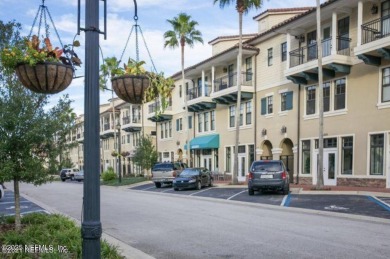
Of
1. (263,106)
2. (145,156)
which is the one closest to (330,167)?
(263,106)

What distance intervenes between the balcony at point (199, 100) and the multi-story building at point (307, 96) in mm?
97

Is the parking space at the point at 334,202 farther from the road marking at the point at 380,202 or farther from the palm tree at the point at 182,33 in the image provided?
the palm tree at the point at 182,33

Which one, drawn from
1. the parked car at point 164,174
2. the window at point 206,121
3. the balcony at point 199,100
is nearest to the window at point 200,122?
the balcony at point 199,100

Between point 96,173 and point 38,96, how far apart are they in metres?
6.07

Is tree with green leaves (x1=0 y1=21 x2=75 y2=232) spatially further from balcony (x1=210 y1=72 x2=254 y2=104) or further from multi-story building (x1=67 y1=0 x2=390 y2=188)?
balcony (x1=210 y1=72 x2=254 y2=104)

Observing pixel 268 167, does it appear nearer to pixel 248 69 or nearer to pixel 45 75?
pixel 248 69

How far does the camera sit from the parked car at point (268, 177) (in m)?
20.4

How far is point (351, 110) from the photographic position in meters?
23.1

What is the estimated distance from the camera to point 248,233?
32.7 ft

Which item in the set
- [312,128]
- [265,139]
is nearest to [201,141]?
[265,139]

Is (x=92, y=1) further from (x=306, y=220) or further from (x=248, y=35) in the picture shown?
(x=248, y=35)

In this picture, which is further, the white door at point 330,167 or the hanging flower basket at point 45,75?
the white door at point 330,167

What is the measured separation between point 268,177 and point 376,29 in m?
9.58

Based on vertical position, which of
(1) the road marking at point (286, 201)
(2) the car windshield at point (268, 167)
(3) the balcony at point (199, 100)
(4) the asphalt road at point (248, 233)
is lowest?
(1) the road marking at point (286, 201)
